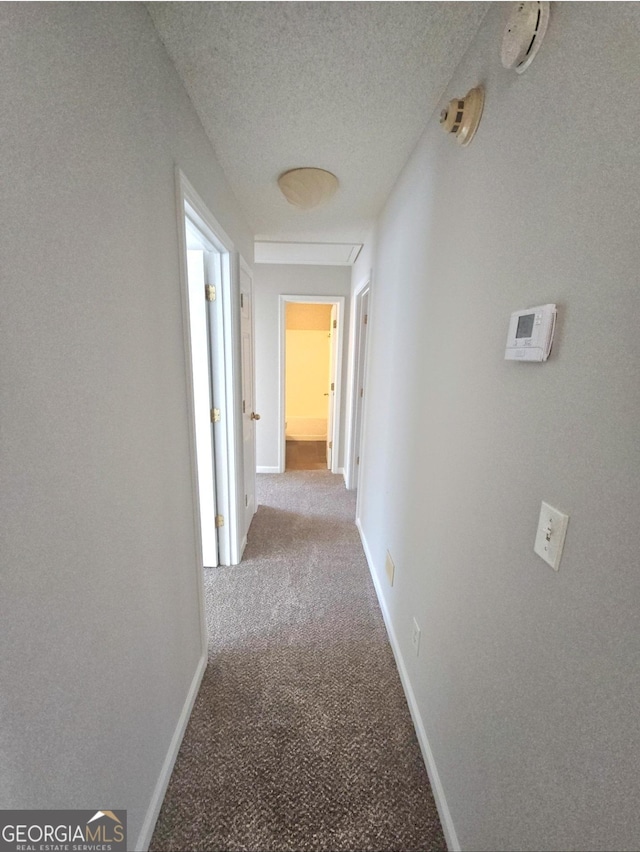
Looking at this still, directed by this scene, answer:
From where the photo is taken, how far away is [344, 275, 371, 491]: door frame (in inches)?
121

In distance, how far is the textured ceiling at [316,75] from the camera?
897 mm

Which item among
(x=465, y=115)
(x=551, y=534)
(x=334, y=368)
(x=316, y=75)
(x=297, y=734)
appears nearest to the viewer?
(x=551, y=534)

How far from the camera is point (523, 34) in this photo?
69 cm

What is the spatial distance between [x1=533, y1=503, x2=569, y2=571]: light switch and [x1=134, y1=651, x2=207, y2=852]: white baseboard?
1.37 m

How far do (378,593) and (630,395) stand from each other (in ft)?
6.22

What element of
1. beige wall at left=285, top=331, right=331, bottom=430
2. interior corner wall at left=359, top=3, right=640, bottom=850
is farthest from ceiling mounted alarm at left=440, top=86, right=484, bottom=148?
beige wall at left=285, top=331, right=331, bottom=430

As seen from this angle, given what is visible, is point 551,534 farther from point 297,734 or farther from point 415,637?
point 297,734

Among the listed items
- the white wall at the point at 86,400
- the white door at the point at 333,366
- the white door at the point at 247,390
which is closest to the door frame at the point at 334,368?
the white door at the point at 333,366

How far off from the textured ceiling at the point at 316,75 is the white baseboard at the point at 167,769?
2.31m

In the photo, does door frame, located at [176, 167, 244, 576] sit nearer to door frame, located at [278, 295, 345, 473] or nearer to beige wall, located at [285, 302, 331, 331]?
door frame, located at [278, 295, 345, 473]

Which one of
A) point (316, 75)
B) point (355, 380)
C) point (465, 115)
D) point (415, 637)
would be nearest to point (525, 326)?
point (465, 115)

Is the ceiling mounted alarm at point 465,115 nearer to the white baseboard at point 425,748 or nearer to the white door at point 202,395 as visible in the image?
the white door at point 202,395

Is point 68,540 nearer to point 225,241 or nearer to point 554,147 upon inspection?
point 554,147

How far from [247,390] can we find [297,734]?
6.66 feet
